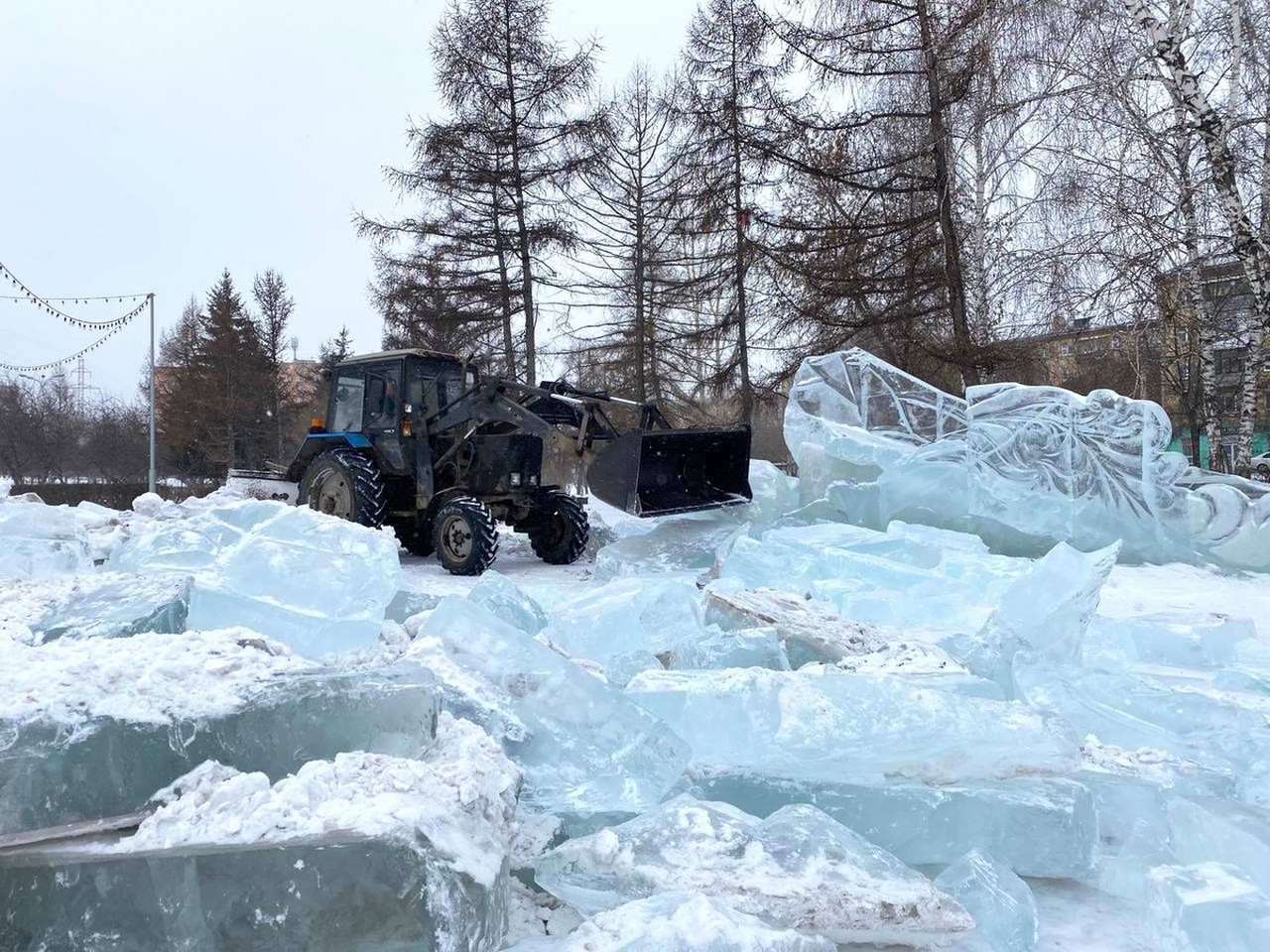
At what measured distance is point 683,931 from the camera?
5.46 feet

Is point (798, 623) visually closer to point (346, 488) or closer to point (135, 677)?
point (135, 677)

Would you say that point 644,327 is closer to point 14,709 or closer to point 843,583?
point 843,583

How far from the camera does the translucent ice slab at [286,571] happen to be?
329 centimetres

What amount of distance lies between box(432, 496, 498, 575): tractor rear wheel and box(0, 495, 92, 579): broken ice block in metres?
3.19

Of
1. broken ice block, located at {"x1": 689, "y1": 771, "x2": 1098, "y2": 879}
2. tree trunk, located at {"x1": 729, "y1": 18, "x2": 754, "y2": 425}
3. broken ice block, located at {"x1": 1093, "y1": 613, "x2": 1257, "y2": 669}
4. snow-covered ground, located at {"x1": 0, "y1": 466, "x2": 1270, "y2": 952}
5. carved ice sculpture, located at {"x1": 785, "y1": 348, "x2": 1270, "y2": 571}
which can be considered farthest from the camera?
tree trunk, located at {"x1": 729, "y1": 18, "x2": 754, "y2": 425}

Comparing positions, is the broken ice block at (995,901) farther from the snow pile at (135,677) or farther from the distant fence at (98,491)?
the distant fence at (98,491)

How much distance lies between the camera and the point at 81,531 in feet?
19.0

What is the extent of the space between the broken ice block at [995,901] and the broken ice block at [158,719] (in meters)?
1.27

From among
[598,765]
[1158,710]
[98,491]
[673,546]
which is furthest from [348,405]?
[98,491]

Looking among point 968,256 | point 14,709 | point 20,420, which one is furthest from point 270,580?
point 20,420

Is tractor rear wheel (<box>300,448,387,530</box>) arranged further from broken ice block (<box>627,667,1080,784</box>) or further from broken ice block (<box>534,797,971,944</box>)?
broken ice block (<box>534,797,971,944</box>)

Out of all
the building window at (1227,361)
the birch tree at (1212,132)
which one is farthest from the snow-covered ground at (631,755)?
the building window at (1227,361)

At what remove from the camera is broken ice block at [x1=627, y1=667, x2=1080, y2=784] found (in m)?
2.51

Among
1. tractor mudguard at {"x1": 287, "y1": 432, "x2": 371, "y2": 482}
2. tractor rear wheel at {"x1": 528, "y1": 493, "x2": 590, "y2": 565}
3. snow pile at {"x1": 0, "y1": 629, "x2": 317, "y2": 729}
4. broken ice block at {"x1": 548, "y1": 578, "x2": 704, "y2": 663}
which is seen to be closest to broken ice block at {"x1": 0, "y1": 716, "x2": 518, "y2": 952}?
snow pile at {"x1": 0, "y1": 629, "x2": 317, "y2": 729}
